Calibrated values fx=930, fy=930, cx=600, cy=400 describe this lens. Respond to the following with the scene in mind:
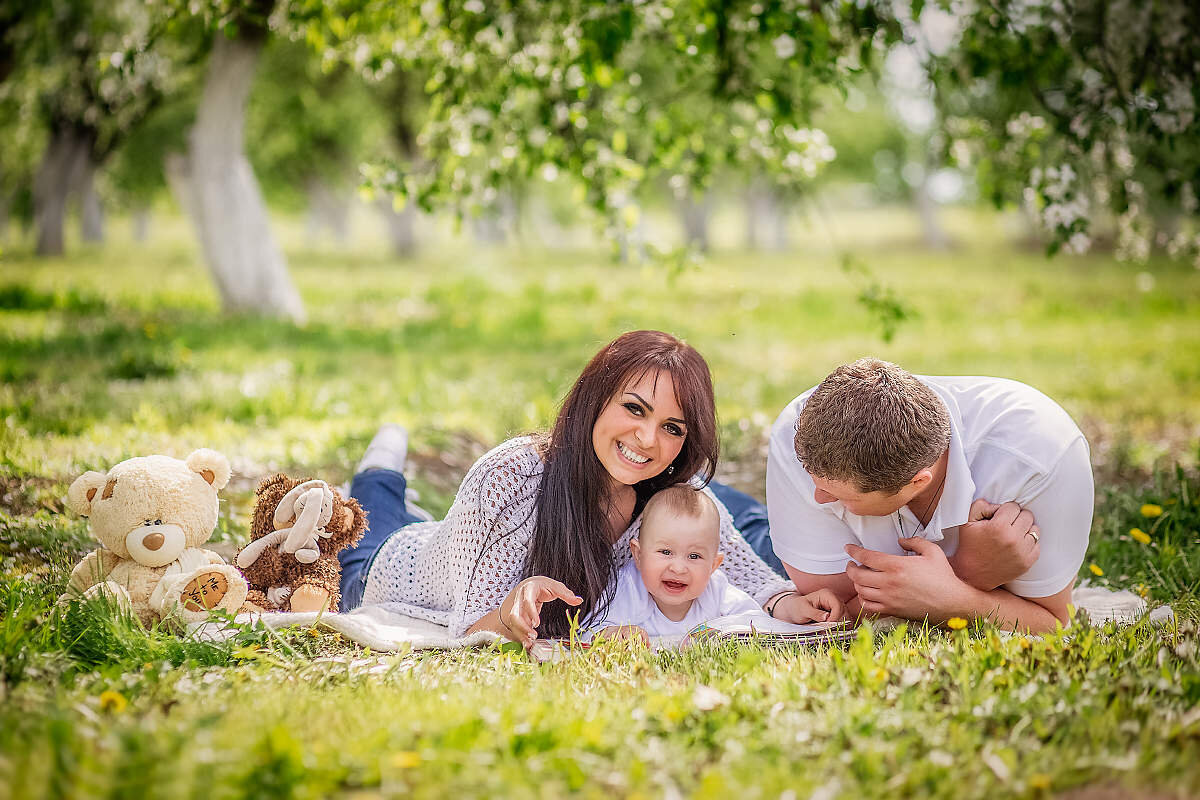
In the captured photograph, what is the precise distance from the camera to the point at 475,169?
7395 millimetres

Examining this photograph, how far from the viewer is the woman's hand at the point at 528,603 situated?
3621 mm

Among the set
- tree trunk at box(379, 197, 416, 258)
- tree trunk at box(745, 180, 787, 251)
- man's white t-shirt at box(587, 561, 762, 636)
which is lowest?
man's white t-shirt at box(587, 561, 762, 636)

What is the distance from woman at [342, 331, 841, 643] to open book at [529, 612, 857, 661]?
0.35ft

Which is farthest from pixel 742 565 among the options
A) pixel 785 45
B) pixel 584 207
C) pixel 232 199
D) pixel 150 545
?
pixel 232 199

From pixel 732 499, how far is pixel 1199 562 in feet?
7.63

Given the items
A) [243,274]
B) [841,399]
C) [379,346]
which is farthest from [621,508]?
[243,274]

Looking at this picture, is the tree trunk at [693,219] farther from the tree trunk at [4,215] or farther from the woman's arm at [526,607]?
the woman's arm at [526,607]

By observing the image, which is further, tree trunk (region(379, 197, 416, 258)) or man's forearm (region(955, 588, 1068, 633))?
tree trunk (region(379, 197, 416, 258))

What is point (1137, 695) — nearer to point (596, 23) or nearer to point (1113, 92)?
point (1113, 92)

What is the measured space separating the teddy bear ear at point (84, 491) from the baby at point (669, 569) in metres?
2.11

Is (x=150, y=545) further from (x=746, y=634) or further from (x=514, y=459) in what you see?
(x=746, y=634)

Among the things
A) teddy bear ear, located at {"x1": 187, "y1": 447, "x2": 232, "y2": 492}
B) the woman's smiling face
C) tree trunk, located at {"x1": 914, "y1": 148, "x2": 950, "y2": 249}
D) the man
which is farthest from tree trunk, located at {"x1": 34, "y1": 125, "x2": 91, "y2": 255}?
tree trunk, located at {"x1": 914, "y1": 148, "x2": 950, "y2": 249}

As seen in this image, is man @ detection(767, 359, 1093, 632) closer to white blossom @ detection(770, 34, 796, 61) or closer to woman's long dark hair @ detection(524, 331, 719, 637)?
woman's long dark hair @ detection(524, 331, 719, 637)

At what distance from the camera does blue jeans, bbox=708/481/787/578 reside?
16.3 feet
